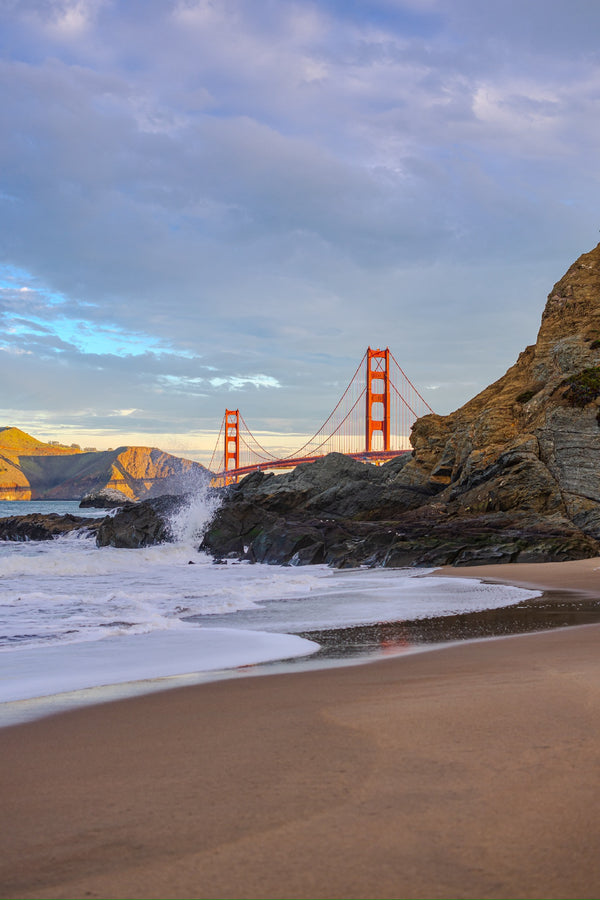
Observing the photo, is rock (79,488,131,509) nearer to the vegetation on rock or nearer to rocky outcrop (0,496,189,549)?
rocky outcrop (0,496,189,549)

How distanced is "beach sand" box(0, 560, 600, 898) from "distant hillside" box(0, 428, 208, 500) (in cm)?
13674

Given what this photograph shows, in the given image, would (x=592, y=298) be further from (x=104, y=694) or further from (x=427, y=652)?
(x=104, y=694)

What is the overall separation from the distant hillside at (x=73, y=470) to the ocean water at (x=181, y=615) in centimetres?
12775

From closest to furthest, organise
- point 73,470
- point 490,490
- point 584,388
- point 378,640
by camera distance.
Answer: point 378,640 → point 490,490 → point 584,388 → point 73,470

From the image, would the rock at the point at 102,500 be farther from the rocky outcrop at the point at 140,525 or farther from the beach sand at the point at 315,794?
the beach sand at the point at 315,794

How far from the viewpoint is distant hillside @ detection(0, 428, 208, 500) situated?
143375 mm

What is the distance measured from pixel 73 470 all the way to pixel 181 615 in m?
159

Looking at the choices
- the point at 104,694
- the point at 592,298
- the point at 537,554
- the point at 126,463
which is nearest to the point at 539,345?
the point at 592,298

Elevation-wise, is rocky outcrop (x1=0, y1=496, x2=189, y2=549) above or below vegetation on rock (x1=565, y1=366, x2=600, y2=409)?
below

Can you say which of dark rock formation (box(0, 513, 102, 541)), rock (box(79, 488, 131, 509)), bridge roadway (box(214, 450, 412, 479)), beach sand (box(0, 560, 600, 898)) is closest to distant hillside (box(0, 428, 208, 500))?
rock (box(79, 488, 131, 509))

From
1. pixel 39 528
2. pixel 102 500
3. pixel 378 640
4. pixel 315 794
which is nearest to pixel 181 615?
pixel 378 640

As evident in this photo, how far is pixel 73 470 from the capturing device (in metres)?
157

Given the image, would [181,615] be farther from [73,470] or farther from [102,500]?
[73,470]

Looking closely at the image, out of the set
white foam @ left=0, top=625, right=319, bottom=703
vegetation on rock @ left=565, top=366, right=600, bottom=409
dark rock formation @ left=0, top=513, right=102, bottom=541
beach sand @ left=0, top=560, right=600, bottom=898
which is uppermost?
Answer: vegetation on rock @ left=565, top=366, right=600, bottom=409
